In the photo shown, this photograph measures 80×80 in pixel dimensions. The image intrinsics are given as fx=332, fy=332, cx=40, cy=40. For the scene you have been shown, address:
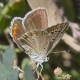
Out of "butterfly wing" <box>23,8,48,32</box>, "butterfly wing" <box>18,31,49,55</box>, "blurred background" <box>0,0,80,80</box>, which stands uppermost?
"butterfly wing" <box>23,8,48,32</box>

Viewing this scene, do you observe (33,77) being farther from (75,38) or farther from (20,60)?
(75,38)

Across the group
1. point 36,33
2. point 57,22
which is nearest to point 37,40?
point 36,33

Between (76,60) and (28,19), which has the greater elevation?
(28,19)

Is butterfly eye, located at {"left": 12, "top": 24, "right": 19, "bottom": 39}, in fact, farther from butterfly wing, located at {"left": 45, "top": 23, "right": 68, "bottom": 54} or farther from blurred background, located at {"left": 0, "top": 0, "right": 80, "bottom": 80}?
blurred background, located at {"left": 0, "top": 0, "right": 80, "bottom": 80}

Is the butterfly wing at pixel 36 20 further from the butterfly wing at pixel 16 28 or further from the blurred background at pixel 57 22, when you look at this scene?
the blurred background at pixel 57 22

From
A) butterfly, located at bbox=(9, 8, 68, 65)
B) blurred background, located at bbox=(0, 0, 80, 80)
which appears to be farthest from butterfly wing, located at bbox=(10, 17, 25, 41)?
blurred background, located at bbox=(0, 0, 80, 80)

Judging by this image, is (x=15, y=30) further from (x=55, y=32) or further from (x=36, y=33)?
(x=55, y=32)

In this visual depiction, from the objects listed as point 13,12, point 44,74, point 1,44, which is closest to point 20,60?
point 1,44
